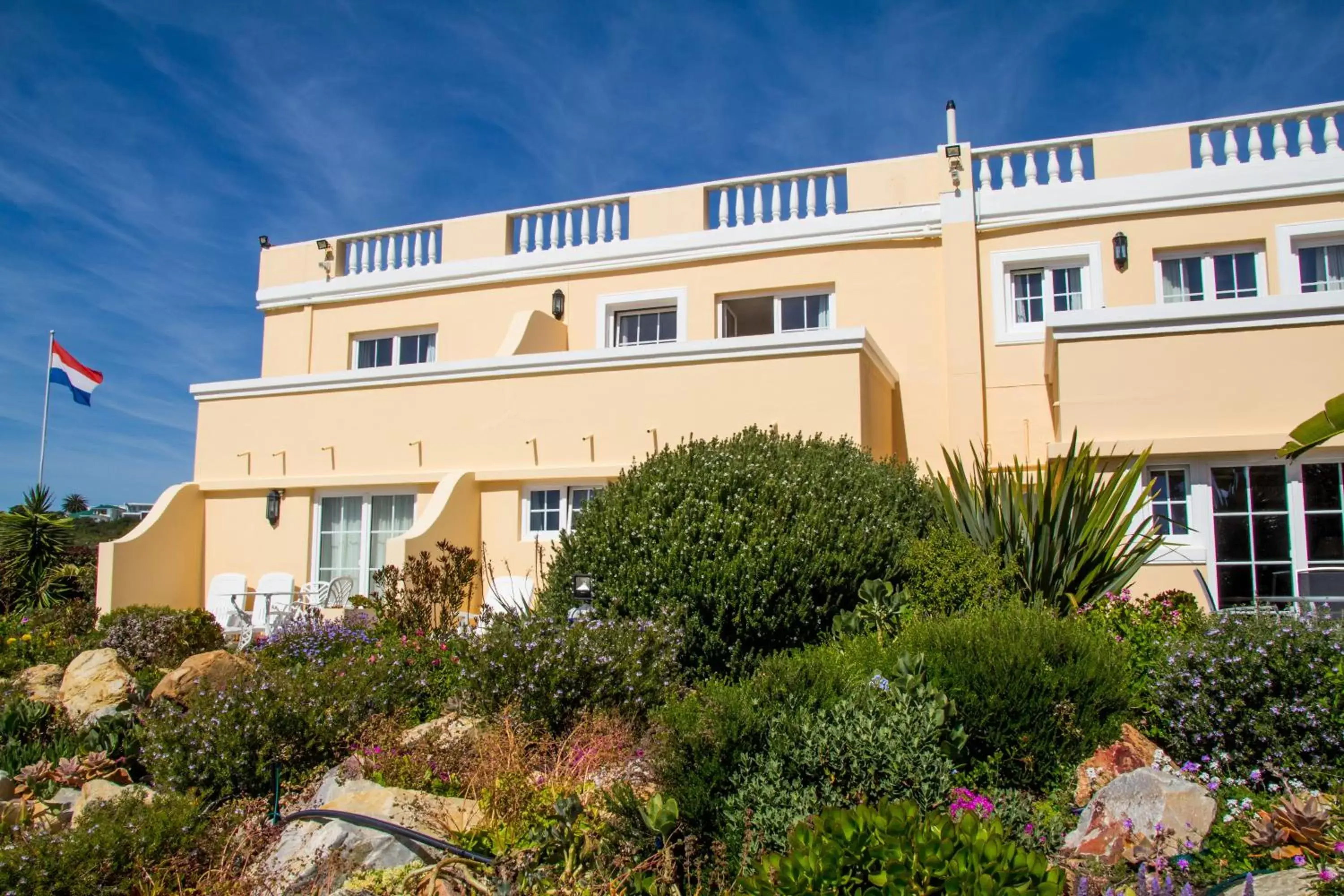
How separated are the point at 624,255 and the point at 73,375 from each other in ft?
44.7

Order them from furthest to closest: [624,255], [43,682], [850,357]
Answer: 1. [624,255]
2. [850,357]
3. [43,682]

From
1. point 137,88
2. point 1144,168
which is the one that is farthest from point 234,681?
point 1144,168

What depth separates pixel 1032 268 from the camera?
42.5 ft

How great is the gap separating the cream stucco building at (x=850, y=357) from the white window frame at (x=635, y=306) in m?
0.05

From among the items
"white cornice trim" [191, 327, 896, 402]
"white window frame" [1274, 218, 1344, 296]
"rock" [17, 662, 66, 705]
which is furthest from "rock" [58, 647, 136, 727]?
"white window frame" [1274, 218, 1344, 296]

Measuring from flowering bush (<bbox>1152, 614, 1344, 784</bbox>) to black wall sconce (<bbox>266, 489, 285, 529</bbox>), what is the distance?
39.6 feet

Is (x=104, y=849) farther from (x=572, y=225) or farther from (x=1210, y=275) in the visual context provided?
(x=1210, y=275)

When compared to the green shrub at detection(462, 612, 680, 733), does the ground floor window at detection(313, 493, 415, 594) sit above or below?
above

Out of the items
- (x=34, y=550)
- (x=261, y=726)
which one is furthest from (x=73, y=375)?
(x=261, y=726)

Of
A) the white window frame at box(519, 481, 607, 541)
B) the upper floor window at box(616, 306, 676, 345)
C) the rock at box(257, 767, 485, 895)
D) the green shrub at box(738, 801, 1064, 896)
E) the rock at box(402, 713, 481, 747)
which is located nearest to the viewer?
the green shrub at box(738, 801, 1064, 896)

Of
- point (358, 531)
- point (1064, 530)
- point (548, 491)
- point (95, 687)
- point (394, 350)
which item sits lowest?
point (95, 687)

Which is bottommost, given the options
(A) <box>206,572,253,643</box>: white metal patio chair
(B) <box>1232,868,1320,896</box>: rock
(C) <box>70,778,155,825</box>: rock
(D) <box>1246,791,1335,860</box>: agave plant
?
(C) <box>70,778,155,825</box>: rock

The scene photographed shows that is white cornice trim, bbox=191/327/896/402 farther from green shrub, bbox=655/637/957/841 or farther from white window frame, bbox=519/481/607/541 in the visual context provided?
green shrub, bbox=655/637/957/841

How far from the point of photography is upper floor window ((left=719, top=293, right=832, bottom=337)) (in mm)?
13953
